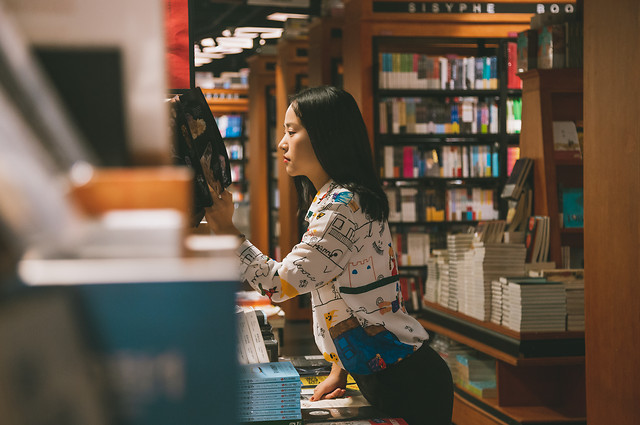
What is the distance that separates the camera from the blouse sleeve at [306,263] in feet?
→ 6.32

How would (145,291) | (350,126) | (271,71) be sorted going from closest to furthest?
(145,291)
(350,126)
(271,71)

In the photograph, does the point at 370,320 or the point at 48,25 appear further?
the point at 370,320

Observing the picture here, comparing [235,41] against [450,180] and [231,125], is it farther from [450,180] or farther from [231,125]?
[450,180]

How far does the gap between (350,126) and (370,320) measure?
0.58m

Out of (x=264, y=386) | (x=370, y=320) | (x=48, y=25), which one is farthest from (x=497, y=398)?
(x=48, y=25)

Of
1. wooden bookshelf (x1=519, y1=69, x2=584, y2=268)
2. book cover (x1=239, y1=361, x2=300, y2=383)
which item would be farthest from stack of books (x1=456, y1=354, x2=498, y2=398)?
book cover (x1=239, y1=361, x2=300, y2=383)

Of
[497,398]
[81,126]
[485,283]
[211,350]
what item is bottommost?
[497,398]

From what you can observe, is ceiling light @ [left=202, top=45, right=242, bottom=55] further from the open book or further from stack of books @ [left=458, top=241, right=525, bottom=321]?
the open book

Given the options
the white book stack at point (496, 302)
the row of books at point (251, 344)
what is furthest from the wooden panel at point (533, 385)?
the row of books at point (251, 344)

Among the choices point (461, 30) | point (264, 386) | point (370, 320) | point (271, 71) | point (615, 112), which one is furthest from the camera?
point (271, 71)

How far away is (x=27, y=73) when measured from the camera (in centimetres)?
42

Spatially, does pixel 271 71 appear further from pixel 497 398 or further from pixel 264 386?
pixel 264 386

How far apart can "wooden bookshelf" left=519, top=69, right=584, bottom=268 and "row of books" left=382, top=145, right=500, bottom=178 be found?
6.37ft

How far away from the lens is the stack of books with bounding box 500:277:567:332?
3.93 metres
